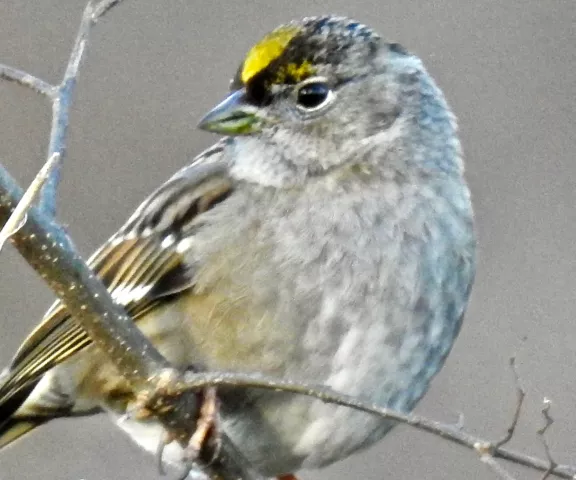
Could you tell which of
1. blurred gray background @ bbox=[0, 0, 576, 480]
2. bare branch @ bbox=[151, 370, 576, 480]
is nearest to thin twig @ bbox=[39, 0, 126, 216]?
bare branch @ bbox=[151, 370, 576, 480]

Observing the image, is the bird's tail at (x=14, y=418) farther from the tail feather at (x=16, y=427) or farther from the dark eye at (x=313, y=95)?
the dark eye at (x=313, y=95)

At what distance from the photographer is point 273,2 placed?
553 cm

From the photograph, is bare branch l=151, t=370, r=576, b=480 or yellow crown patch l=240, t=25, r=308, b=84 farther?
yellow crown patch l=240, t=25, r=308, b=84

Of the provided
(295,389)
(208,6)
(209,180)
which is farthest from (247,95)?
(208,6)

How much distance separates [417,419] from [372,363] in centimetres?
80

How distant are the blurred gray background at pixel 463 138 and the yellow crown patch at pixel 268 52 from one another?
1.56m

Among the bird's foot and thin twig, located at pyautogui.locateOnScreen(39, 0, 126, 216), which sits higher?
thin twig, located at pyautogui.locateOnScreen(39, 0, 126, 216)

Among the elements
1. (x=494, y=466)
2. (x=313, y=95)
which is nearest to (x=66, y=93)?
(x=313, y=95)

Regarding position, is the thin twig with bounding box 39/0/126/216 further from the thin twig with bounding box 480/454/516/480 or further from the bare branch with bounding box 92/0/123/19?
the thin twig with bounding box 480/454/516/480

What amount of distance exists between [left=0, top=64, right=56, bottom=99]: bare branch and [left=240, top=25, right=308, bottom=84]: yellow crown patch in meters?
0.60

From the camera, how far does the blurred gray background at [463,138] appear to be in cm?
487

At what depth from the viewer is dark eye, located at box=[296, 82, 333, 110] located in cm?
326

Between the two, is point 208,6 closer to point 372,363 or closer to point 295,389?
point 372,363

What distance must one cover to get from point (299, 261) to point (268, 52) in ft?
1.47
